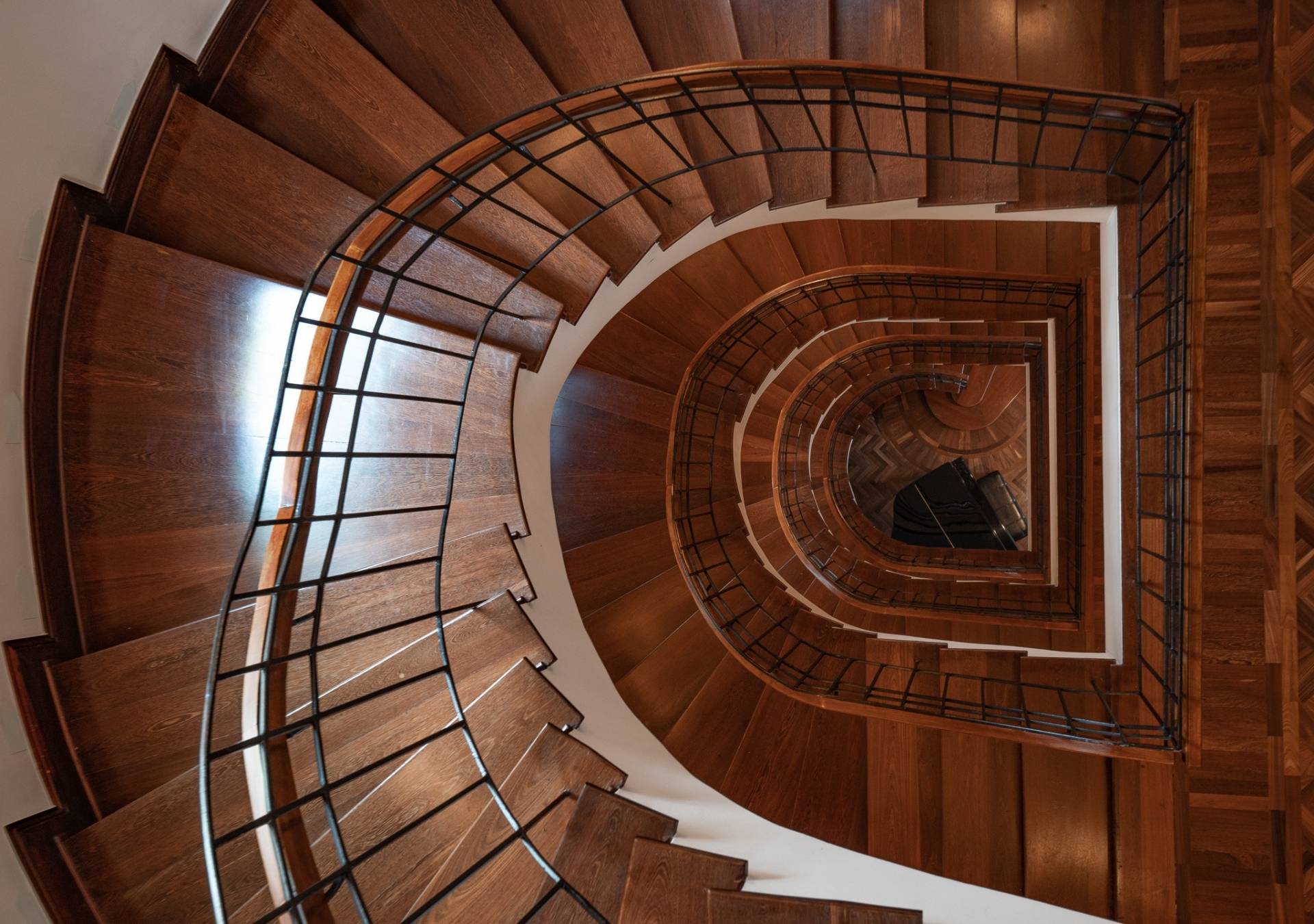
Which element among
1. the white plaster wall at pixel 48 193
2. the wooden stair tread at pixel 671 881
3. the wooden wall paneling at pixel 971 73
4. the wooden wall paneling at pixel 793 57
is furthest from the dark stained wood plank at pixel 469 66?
the wooden stair tread at pixel 671 881

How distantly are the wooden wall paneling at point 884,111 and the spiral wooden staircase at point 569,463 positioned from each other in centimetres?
2

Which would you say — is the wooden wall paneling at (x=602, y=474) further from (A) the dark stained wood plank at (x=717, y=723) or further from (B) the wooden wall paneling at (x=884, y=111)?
(B) the wooden wall paneling at (x=884, y=111)

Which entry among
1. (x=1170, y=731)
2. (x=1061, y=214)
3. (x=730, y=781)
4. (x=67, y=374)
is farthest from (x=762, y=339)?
(x=67, y=374)

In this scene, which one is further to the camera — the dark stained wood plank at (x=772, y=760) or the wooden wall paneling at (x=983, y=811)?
the dark stained wood plank at (x=772, y=760)

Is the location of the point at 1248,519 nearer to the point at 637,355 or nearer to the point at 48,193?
the point at 637,355

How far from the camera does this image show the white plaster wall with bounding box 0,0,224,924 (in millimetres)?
1668

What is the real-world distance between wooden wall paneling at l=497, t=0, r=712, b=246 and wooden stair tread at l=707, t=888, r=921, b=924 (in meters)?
2.92

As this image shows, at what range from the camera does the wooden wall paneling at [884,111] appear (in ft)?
8.91

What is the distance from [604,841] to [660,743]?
0.95 meters

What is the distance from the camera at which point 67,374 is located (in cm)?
185

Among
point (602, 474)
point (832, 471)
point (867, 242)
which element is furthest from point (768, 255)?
point (832, 471)

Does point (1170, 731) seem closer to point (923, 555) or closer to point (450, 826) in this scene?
point (450, 826)

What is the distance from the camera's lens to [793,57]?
277 centimetres

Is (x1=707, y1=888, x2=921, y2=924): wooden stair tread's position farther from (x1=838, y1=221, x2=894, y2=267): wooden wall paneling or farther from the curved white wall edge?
(x1=838, y1=221, x2=894, y2=267): wooden wall paneling
